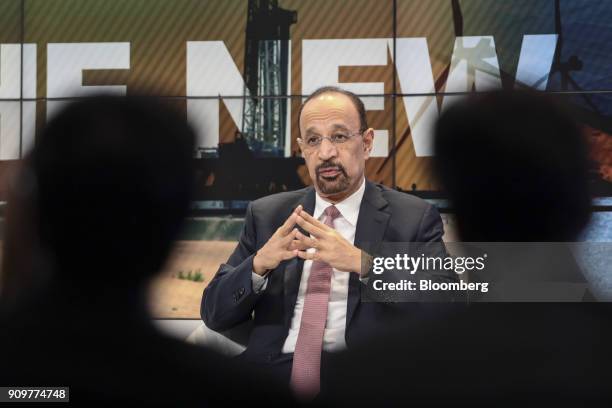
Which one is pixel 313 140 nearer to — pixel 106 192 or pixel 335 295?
pixel 335 295

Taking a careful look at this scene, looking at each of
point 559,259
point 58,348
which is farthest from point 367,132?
point 58,348

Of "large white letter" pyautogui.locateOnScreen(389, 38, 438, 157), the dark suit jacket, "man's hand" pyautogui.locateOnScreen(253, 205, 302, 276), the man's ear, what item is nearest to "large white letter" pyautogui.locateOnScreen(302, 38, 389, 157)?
"large white letter" pyautogui.locateOnScreen(389, 38, 438, 157)

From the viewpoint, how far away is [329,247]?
1538mm

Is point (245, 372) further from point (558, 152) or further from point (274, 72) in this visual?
point (274, 72)

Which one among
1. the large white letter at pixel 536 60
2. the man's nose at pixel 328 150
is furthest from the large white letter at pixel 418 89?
the man's nose at pixel 328 150

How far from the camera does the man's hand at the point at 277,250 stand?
1.53 meters

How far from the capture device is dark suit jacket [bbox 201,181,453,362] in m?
1.63

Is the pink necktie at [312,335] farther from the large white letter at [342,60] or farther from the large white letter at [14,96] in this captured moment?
the large white letter at [14,96]

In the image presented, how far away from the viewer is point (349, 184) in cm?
180

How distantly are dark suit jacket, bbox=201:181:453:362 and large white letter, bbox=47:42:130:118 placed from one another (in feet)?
7.73

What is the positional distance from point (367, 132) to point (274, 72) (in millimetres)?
2369

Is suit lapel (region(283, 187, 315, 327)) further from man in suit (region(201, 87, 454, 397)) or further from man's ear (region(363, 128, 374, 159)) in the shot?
man's ear (region(363, 128, 374, 159))

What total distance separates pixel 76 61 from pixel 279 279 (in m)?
2.71

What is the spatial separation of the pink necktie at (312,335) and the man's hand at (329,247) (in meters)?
0.16
